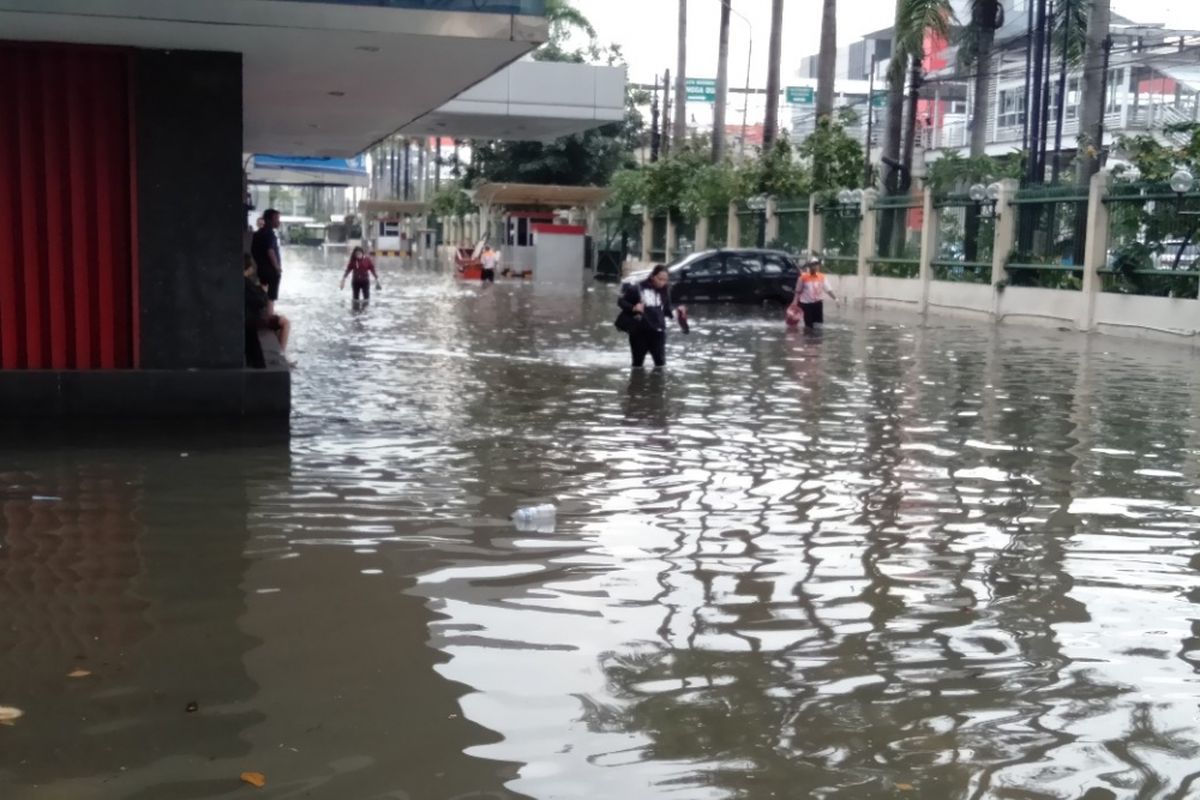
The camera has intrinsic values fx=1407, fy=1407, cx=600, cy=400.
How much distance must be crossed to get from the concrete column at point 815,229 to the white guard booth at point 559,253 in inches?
502

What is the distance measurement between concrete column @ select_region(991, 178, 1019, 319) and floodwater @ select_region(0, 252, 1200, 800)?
15.9 metres

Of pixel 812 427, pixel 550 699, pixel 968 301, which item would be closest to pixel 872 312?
pixel 968 301

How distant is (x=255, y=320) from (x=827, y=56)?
2985 centimetres

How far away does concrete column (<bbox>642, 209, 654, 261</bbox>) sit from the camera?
2039 inches

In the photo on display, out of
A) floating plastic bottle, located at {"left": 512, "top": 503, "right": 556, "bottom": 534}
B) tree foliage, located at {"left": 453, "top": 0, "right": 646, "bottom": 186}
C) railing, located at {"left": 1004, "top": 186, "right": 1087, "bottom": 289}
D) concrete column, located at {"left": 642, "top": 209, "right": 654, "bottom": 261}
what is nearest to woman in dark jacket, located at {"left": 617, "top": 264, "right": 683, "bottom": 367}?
floating plastic bottle, located at {"left": 512, "top": 503, "right": 556, "bottom": 534}

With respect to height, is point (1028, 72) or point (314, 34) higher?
point (1028, 72)

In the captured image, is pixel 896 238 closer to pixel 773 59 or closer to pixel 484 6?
pixel 773 59

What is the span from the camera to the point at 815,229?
3856 centimetres

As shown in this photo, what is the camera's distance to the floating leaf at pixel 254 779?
4.45m

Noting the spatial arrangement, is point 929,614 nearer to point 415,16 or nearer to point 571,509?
point 571,509

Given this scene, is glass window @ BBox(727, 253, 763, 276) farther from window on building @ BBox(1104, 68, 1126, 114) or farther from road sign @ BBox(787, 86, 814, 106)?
road sign @ BBox(787, 86, 814, 106)

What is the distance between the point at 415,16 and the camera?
10.5m

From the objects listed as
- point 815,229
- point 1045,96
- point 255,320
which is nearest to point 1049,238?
point 1045,96

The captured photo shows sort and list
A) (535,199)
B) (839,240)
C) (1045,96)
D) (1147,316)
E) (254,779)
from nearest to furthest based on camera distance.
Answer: (254,779), (1147,316), (1045,96), (839,240), (535,199)
